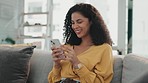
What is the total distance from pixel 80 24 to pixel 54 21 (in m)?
2.79

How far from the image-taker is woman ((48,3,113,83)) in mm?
1325

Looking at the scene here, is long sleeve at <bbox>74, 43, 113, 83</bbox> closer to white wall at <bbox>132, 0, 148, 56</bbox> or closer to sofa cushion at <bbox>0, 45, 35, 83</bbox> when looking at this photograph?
sofa cushion at <bbox>0, 45, 35, 83</bbox>

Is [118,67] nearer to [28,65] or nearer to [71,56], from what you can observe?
[71,56]

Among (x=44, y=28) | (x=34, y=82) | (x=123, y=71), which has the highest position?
(x=44, y=28)

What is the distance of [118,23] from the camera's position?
3.42 m

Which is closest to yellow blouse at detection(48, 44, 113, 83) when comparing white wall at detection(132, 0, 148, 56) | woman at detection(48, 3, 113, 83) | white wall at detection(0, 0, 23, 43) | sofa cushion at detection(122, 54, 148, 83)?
woman at detection(48, 3, 113, 83)

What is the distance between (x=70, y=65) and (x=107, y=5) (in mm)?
2443

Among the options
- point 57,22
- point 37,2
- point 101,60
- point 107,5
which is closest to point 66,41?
point 101,60

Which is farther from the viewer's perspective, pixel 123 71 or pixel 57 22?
pixel 57 22

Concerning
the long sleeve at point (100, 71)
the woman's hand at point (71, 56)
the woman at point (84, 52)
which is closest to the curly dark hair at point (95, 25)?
the woman at point (84, 52)

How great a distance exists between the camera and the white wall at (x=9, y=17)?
4176 mm

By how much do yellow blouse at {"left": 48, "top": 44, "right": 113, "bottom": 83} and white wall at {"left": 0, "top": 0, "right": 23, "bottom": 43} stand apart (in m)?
2.99

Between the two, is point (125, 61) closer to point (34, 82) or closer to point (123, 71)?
point (123, 71)

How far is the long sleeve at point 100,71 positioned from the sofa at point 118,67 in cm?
11
